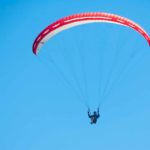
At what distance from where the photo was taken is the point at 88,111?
112ft

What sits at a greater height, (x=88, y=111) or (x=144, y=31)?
(x=144, y=31)

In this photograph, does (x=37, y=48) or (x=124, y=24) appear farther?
(x=37, y=48)

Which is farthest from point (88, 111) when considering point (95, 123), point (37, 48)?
point (37, 48)

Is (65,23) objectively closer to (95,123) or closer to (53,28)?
(53,28)

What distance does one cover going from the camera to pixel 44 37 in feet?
111

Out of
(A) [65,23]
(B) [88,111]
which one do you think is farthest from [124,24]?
(B) [88,111]

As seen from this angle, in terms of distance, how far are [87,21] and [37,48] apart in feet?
14.0

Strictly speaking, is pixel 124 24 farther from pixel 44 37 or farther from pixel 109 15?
pixel 44 37

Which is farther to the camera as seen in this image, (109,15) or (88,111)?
(88,111)

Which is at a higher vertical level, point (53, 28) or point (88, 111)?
point (53, 28)

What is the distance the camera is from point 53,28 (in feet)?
108

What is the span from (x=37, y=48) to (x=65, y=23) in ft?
10.9

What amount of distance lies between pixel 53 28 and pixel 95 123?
6.61 meters

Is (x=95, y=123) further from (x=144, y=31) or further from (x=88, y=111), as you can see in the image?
(x=144, y=31)
